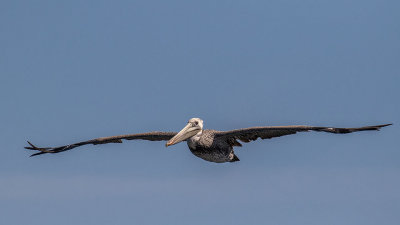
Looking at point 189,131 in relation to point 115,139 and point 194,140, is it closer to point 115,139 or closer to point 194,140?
point 194,140

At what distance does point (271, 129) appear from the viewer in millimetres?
23766

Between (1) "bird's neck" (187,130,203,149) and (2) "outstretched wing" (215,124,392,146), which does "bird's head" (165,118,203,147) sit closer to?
(1) "bird's neck" (187,130,203,149)

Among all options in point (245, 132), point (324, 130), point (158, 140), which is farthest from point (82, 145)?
point (324, 130)

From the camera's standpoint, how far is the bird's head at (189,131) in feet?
81.6

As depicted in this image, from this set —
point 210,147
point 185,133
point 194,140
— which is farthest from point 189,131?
point 210,147

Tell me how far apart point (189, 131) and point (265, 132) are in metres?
2.78

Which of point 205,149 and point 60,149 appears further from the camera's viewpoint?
point 60,149

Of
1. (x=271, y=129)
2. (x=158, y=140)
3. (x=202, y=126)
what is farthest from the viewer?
(x=158, y=140)

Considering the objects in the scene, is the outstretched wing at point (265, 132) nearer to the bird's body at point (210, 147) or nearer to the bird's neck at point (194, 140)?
the bird's body at point (210, 147)

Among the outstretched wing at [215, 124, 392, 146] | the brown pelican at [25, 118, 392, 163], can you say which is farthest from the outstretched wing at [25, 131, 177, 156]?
the outstretched wing at [215, 124, 392, 146]

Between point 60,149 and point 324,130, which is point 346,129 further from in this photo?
point 60,149

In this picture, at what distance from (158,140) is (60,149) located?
4.25 metres

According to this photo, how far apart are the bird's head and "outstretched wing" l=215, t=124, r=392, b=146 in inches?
31.3

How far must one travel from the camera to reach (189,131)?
25.2m
